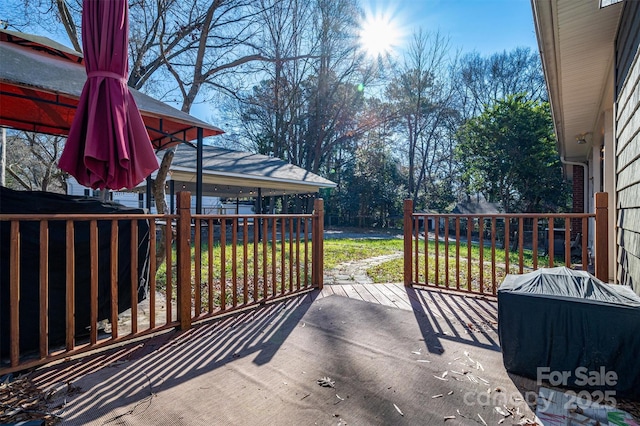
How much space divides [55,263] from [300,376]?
1.93 m

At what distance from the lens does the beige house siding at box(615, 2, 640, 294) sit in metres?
2.28

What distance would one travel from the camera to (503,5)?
352 inches

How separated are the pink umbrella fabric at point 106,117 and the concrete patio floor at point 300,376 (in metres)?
1.33

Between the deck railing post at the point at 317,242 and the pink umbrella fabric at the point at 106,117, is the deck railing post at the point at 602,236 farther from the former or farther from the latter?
the pink umbrella fabric at the point at 106,117

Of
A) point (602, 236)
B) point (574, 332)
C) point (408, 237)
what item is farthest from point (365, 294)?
point (602, 236)

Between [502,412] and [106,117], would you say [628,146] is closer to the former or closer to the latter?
[502,412]

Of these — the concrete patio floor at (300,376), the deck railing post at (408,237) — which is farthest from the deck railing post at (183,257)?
the deck railing post at (408,237)

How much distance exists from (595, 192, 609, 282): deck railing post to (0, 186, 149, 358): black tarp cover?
13.8 ft

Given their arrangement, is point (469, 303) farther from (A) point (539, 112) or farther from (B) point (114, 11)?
(A) point (539, 112)

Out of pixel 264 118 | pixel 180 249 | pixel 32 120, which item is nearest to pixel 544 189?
pixel 180 249

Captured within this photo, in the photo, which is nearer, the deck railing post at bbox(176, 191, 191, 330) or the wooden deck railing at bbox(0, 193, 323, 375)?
the wooden deck railing at bbox(0, 193, 323, 375)

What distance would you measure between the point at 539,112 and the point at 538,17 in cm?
968

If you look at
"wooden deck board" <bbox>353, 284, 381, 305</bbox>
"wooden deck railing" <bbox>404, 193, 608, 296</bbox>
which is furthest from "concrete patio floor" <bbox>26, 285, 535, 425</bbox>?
"wooden deck railing" <bbox>404, 193, 608, 296</bbox>

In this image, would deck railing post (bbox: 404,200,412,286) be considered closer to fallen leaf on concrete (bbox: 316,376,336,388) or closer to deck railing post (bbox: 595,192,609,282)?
deck railing post (bbox: 595,192,609,282)
